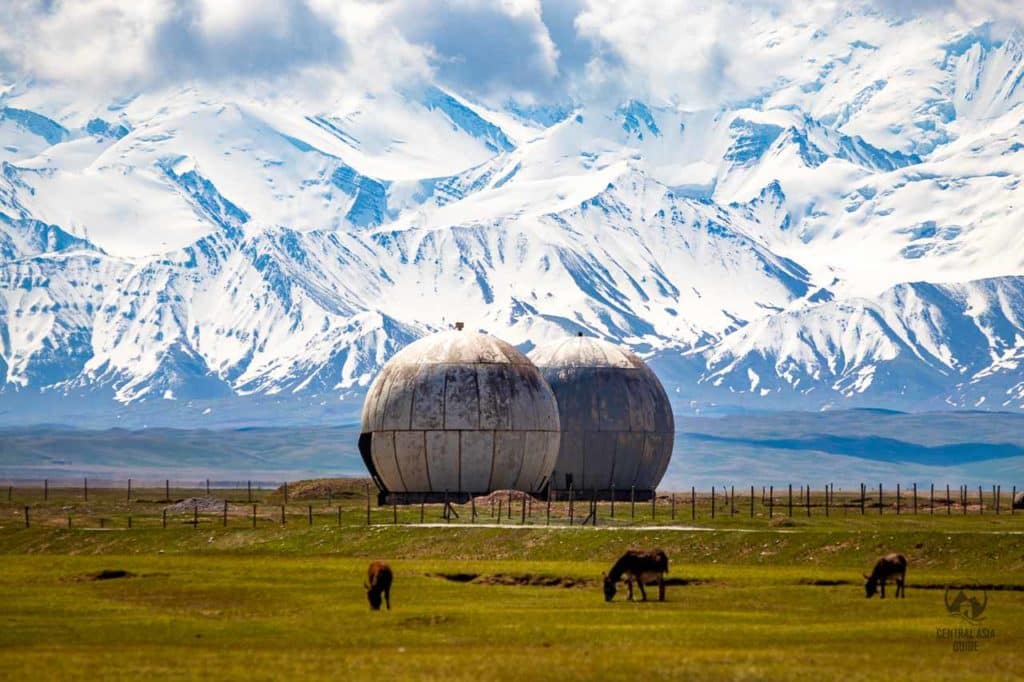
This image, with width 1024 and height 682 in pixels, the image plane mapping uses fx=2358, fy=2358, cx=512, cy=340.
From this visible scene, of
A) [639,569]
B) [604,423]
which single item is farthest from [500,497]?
[639,569]

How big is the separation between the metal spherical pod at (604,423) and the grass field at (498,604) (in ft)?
77.1

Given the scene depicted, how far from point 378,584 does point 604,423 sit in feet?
196

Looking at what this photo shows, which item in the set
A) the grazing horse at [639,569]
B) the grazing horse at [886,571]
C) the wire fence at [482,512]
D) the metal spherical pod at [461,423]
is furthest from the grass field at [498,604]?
the metal spherical pod at [461,423]

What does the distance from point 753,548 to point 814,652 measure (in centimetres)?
2688

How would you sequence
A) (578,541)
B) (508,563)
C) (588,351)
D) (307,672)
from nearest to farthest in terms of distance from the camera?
1. (307,672)
2. (508,563)
3. (578,541)
4. (588,351)

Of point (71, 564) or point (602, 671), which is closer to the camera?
point (602, 671)

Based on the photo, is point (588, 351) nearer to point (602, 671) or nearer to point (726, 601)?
point (726, 601)

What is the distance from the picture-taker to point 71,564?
7556 cm

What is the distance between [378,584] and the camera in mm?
58344

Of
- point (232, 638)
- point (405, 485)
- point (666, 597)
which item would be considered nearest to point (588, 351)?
point (405, 485)

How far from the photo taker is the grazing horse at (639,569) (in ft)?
202
